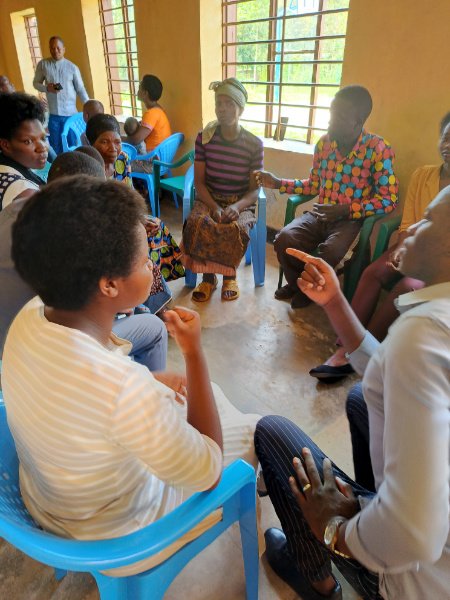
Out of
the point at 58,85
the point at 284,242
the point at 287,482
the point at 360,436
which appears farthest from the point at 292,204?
the point at 58,85

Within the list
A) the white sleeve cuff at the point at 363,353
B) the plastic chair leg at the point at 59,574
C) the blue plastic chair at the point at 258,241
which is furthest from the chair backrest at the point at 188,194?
the plastic chair leg at the point at 59,574

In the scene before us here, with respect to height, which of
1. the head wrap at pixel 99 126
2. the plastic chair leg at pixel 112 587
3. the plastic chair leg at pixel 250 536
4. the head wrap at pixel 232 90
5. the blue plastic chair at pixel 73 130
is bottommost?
the plastic chair leg at pixel 250 536

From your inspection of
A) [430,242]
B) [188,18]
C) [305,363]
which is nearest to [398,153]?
[305,363]

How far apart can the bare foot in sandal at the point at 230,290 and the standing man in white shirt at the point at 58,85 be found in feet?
11.8

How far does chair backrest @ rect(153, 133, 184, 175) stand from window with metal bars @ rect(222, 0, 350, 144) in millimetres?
808

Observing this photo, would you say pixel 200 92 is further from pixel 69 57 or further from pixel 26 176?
pixel 69 57

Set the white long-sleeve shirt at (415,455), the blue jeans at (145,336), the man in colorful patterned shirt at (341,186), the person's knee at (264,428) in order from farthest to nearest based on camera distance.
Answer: the man in colorful patterned shirt at (341,186)
the blue jeans at (145,336)
the person's knee at (264,428)
the white long-sleeve shirt at (415,455)

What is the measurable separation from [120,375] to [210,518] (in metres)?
0.48

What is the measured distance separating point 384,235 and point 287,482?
187cm

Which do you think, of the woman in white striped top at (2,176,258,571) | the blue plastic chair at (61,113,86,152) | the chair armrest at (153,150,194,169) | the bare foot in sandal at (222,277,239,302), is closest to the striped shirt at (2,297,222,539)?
the woman in white striped top at (2,176,258,571)

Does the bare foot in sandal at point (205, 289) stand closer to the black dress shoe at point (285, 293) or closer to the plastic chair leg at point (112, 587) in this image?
the black dress shoe at point (285, 293)

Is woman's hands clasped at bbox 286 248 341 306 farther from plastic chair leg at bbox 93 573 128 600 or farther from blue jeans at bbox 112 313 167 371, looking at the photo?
plastic chair leg at bbox 93 573 128 600

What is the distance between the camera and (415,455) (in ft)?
2.00

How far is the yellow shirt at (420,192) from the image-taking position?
2201mm
